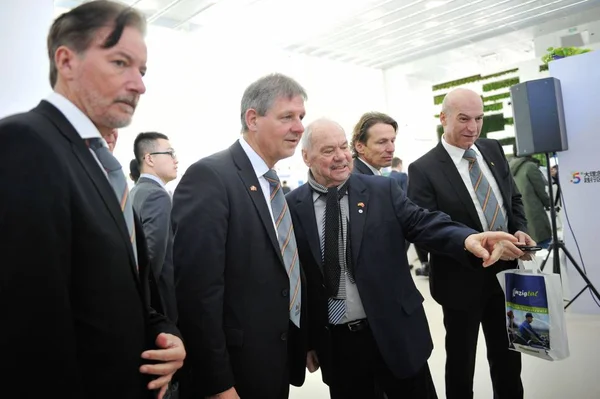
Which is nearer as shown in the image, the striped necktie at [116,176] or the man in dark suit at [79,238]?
the man in dark suit at [79,238]

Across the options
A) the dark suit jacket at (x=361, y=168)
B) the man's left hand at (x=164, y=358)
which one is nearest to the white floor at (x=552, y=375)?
the dark suit jacket at (x=361, y=168)

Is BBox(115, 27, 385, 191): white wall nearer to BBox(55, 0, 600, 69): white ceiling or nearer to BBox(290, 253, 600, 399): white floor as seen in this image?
BBox(55, 0, 600, 69): white ceiling

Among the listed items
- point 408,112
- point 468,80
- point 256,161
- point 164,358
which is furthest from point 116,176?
point 408,112

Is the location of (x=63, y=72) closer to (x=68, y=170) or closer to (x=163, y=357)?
(x=68, y=170)

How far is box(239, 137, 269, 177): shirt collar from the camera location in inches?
64.0

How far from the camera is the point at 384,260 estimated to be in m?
1.80

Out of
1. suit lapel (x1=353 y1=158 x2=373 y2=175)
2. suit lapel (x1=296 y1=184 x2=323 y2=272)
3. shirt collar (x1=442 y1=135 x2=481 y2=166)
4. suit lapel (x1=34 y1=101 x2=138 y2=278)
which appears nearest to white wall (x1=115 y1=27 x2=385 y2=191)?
suit lapel (x1=353 y1=158 x2=373 y2=175)

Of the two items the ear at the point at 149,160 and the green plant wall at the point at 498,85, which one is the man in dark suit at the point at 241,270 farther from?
the green plant wall at the point at 498,85

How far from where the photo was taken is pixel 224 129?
799cm

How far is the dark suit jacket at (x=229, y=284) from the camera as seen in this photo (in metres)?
1.35

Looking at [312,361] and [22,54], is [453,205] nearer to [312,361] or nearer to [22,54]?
[312,361]

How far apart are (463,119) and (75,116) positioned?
1.96 meters

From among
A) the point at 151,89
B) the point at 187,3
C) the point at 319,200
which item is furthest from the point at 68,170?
the point at 187,3

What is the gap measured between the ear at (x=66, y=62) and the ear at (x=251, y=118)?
2.43 ft
